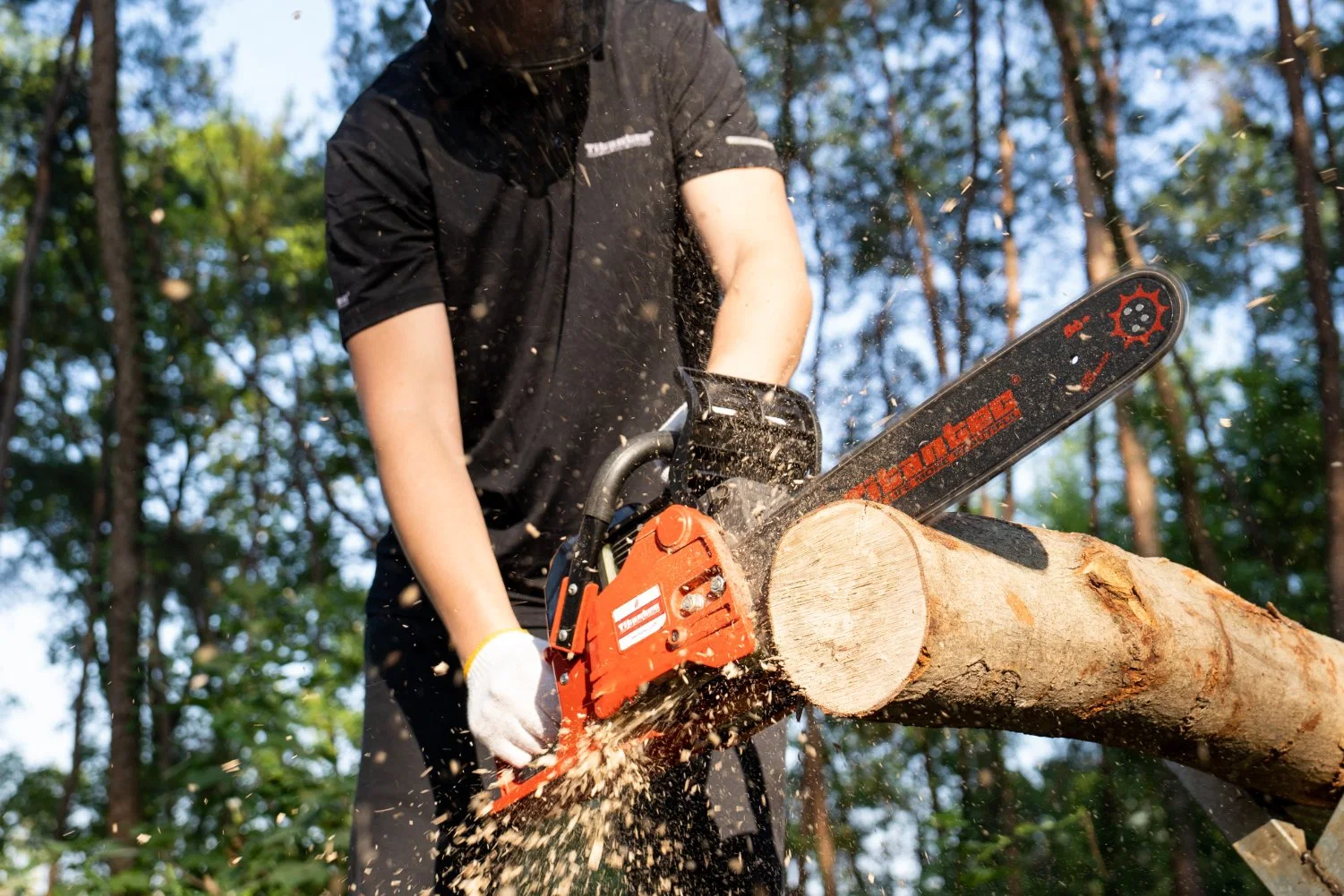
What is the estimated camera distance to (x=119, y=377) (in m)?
10.3

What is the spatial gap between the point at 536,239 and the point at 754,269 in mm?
432

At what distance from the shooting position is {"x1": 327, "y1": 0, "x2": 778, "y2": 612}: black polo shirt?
1938 mm

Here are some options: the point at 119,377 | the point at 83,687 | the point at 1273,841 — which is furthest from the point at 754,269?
the point at 83,687

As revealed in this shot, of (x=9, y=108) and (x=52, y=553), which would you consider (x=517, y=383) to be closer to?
(x=9, y=108)

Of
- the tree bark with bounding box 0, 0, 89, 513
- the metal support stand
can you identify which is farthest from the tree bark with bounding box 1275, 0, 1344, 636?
the tree bark with bounding box 0, 0, 89, 513

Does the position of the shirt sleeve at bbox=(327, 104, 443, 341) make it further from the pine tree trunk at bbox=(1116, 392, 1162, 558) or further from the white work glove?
the pine tree trunk at bbox=(1116, 392, 1162, 558)

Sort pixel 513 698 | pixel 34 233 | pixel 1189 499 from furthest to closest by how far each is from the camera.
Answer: pixel 34 233, pixel 1189 499, pixel 513 698

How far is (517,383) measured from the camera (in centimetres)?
197

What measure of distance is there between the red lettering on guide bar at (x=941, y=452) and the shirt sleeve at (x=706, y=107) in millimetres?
765

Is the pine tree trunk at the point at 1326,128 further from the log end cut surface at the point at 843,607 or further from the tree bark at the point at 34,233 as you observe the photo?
the tree bark at the point at 34,233

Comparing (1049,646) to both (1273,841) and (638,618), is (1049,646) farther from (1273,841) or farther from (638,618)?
(1273,841)

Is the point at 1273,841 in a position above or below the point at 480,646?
below

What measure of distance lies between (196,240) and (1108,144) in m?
15.0

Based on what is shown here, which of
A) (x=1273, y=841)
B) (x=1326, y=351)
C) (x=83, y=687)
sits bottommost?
(x=1273, y=841)
